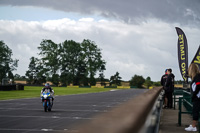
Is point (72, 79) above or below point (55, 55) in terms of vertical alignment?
below

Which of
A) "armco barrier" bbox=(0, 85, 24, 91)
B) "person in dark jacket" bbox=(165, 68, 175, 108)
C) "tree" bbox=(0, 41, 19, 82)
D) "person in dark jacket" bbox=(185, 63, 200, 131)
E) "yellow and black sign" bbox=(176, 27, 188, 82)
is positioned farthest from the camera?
"tree" bbox=(0, 41, 19, 82)

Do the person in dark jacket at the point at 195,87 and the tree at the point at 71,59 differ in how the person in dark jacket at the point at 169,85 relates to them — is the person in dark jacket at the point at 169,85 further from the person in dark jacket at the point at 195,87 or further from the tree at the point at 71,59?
the tree at the point at 71,59

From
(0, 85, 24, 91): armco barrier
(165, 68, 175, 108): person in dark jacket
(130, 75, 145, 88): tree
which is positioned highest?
(130, 75, 145, 88): tree

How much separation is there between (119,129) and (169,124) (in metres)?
9.47

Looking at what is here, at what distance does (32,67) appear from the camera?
17075cm

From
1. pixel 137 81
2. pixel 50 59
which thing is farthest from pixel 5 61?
pixel 137 81

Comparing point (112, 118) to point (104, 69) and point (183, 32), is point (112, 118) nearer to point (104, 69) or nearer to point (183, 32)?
point (183, 32)

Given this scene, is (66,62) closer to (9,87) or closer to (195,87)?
(9,87)

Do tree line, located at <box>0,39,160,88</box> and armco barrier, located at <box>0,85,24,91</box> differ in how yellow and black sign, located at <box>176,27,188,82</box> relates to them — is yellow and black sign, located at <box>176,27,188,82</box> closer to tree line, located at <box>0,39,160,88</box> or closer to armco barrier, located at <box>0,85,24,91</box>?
armco barrier, located at <box>0,85,24,91</box>

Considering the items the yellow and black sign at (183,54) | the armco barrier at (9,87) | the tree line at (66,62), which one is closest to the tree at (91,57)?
the tree line at (66,62)

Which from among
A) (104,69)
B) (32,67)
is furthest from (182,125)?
(32,67)

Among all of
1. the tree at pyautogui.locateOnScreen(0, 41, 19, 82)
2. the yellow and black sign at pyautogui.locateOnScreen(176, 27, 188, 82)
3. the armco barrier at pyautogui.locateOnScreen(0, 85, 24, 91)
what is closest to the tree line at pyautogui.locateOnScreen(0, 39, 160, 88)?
the tree at pyautogui.locateOnScreen(0, 41, 19, 82)

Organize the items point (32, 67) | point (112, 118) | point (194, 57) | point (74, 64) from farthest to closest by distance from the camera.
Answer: point (32, 67) < point (74, 64) < point (194, 57) < point (112, 118)

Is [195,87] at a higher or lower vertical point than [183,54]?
lower
